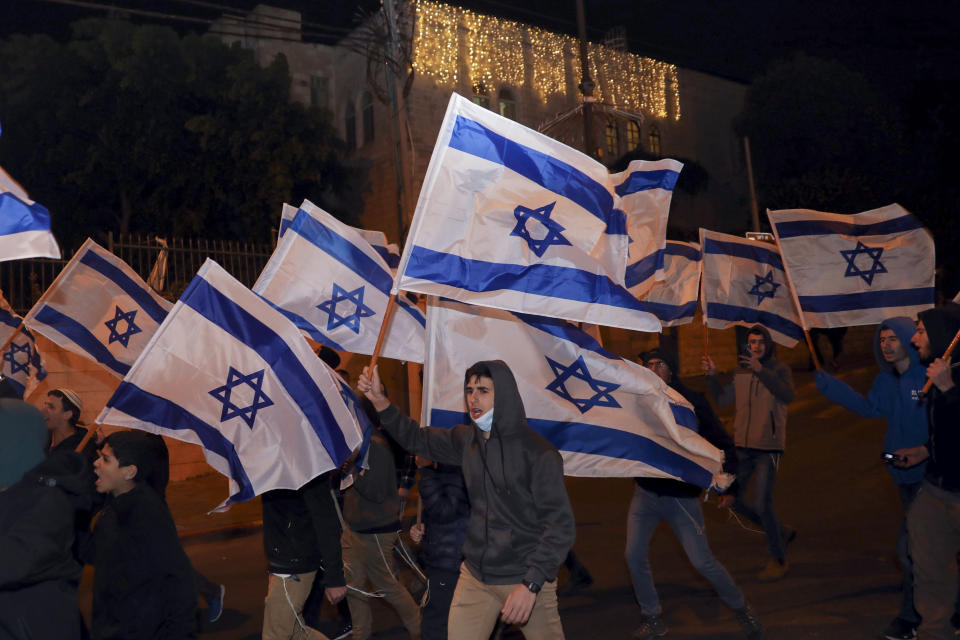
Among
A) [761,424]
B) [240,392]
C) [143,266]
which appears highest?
[143,266]

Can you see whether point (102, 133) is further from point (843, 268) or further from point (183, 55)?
point (843, 268)

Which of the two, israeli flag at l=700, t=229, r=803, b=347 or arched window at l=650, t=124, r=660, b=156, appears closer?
israeli flag at l=700, t=229, r=803, b=347

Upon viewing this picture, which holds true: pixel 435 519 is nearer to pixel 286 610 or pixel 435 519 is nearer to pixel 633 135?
pixel 286 610

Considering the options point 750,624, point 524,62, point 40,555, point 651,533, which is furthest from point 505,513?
point 524,62

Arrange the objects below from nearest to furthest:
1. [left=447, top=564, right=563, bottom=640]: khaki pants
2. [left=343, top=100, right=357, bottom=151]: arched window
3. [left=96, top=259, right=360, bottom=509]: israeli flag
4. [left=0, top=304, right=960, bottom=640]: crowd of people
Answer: [left=0, top=304, right=960, bottom=640]: crowd of people < [left=447, top=564, right=563, bottom=640]: khaki pants < [left=96, top=259, right=360, bottom=509]: israeli flag < [left=343, top=100, right=357, bottom=151]: arched window

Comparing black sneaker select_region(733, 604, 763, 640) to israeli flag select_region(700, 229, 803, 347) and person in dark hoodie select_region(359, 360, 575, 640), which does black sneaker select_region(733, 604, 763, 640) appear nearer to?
person in dark hoodie select_region(359, 360, 575, 640)

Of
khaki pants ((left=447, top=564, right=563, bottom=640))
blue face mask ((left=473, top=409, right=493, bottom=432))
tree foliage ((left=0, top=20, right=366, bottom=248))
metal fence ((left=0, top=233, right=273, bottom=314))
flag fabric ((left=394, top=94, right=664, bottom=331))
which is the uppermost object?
tree foliage ((left=0, top=20, right=366, bottom=248))

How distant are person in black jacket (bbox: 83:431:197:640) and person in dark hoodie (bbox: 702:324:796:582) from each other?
4685 millimetres

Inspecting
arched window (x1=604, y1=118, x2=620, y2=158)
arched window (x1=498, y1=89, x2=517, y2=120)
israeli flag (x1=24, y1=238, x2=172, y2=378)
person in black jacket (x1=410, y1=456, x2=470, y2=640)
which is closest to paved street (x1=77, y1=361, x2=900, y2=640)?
person in black jacket (x1=410, y1=456, x2=470, y2=640)

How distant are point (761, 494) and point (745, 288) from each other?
7.92ft

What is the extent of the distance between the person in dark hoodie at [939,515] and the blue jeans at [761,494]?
2.30 metres

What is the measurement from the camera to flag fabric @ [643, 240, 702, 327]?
1042 centimetres

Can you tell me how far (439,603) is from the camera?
196 inches

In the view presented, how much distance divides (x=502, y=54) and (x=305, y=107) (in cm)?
775
